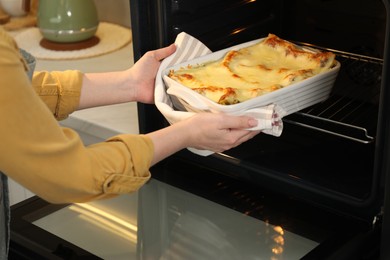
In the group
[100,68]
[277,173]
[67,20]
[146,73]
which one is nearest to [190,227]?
[277,173]

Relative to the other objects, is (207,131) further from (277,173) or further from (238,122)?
(277,173)

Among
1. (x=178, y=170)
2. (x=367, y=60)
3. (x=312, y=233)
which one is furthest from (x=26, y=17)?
(x=312, y=233)

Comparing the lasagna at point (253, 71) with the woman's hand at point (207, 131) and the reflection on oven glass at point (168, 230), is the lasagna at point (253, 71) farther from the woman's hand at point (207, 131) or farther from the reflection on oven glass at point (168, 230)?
the reflection on oven glass at point (168, 230)

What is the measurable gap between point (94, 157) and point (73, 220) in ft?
1.25

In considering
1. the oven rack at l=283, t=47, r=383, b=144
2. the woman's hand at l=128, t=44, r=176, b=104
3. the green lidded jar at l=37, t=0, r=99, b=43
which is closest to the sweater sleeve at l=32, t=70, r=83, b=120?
the woman's hand at l=128, t=44, r=176, b=104

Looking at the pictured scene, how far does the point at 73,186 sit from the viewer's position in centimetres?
92

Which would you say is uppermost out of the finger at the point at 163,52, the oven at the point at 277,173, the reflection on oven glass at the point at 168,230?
the finger at the point at 163,52

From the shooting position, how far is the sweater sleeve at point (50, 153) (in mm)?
850

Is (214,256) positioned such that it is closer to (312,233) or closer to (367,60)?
(312,233)

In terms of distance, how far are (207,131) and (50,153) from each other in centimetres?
28

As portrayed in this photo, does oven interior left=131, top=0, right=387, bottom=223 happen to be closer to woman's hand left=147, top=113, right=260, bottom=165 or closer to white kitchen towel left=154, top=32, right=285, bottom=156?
white kitchen towel left=154, top=32, right=285, bottom=156

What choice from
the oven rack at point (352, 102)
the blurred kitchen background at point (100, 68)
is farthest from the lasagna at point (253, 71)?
the blurred kitchen background at point (100, 68)

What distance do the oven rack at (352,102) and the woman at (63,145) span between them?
326 mm

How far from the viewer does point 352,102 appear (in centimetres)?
144
